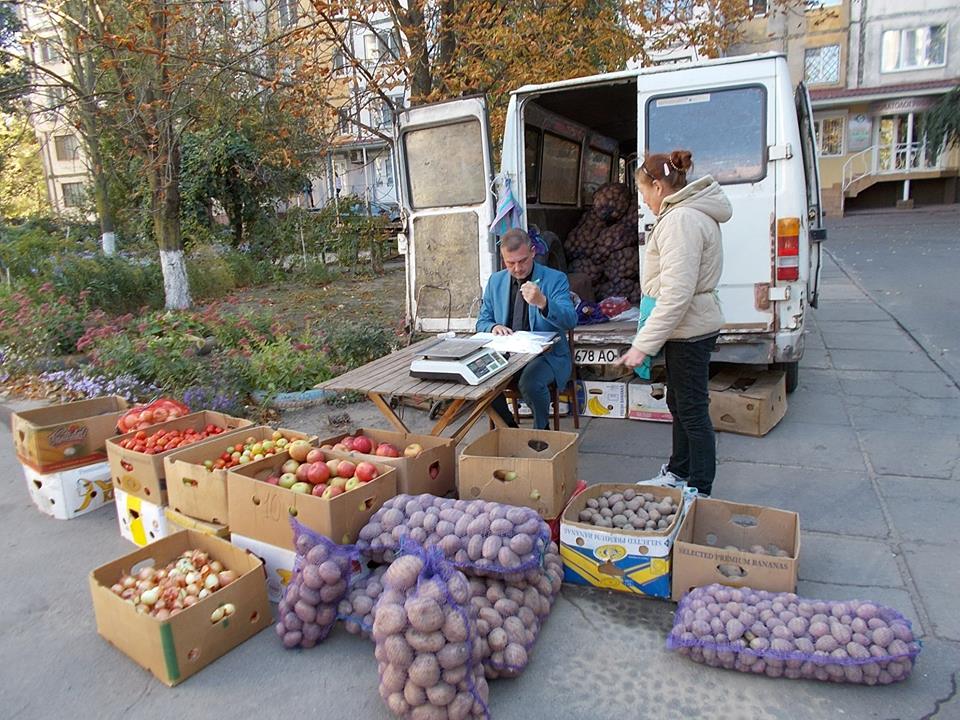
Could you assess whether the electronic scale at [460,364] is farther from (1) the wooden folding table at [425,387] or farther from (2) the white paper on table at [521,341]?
(2) the white paper on table at [521,341]

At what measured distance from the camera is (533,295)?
426 centimetres

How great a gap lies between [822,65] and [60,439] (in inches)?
1287

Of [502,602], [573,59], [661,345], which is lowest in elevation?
[502,602]

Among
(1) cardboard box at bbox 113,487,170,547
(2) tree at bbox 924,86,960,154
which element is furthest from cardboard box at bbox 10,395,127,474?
(2) tree at bbox 924,86,960,154

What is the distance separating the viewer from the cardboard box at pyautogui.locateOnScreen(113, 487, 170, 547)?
369 cm

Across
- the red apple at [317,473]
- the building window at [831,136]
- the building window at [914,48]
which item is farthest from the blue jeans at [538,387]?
the building window at [914,48]

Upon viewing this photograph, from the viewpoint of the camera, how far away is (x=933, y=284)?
11.8m

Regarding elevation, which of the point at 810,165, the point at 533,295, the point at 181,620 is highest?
the point at 810,165

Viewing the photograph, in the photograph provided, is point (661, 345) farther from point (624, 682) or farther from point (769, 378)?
point (769, 378)

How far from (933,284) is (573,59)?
7.46 metres

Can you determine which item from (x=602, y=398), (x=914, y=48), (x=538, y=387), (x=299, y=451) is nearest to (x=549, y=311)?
(x=538, y=387)

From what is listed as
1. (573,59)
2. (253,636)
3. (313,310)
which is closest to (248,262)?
(313,310)

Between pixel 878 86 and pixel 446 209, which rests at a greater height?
pixel 878 86

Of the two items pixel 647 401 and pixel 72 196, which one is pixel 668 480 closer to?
pixel 647 401
